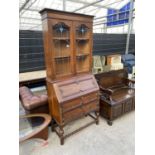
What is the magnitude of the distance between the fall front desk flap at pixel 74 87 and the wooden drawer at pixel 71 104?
7 cm

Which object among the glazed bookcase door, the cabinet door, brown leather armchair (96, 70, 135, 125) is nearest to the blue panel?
brown leather armchair (96, 70, 135, 125)

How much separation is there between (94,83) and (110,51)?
3249mm

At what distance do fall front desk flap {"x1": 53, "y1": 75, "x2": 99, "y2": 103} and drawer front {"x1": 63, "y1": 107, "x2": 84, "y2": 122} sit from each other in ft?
0.81

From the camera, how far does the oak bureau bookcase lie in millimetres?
1950

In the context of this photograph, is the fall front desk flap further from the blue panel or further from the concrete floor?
the blue panel

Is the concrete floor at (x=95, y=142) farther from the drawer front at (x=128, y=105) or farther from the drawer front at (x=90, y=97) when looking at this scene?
the drawer front at (x=90, y=97)

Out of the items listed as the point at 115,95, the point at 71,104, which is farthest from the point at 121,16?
the point at 71,104

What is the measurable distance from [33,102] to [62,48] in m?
0.99

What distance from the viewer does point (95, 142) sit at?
7.19ft

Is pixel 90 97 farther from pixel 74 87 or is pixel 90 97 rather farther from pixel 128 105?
pixel 128 105
